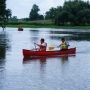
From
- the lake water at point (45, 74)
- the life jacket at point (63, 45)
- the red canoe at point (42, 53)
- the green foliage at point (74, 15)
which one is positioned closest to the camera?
the lake water at point (45, 74)

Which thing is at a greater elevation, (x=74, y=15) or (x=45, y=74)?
(x=74, y=15)

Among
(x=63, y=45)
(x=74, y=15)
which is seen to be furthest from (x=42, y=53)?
(x=74, y=15)

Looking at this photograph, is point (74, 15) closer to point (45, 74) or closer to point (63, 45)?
point (63, 45)

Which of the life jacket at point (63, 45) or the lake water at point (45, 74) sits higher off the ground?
the life jacket at point (63, 45)

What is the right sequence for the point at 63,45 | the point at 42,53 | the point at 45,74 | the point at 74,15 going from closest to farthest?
1. the point at 45,74
2. the point at 42,53
3. the point at 63,45
4. the point at 74,15

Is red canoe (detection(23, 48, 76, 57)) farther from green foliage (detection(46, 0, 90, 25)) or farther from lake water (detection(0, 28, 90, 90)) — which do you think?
green foliage (detection(46, 0, 90, 25))

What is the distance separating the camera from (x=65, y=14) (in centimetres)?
16650

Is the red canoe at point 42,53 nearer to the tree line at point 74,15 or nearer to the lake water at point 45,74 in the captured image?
the lake water at point 45,74

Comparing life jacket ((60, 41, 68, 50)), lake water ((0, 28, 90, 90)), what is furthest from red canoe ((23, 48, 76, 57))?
lake water ((0, 28, 90, 90))

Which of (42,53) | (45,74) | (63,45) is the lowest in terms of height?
(45,74)

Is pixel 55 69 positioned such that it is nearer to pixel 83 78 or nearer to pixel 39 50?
pixel 83 78

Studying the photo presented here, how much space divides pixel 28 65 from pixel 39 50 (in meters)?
6.42

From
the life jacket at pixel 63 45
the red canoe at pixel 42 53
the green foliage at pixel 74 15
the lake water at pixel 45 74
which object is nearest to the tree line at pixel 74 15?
the green foliage at pixel 74 15

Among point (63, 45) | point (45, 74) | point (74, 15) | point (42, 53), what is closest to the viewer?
point (45, 74)
